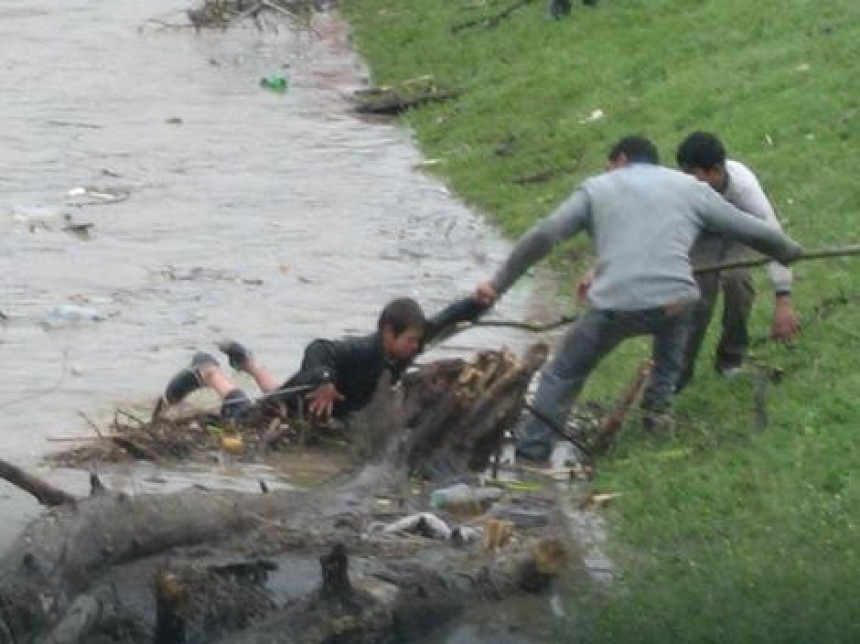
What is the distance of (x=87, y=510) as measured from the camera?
10062 mm

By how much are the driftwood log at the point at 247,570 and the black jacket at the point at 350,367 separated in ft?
3.47

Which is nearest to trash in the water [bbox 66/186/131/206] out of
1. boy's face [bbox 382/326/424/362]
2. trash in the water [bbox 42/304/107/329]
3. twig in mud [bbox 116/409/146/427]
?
trash in the water [bbox 42/304/107/329]

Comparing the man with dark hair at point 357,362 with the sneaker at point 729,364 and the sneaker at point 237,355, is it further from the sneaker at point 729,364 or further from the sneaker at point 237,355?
the sneaker at point 729,364

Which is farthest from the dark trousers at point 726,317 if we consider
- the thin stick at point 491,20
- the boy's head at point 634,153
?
→ the thin stick at point 491,20

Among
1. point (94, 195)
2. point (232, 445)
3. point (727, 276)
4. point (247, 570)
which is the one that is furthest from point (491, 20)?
point (247, 570)

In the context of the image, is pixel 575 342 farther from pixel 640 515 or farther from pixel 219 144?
pixel 219 144

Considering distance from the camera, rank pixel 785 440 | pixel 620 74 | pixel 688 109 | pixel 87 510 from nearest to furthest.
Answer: pixel 87 510, pixel 785 440, pixel 688 109, pixel 620 74

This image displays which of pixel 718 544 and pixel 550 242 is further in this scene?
pixel 550 242

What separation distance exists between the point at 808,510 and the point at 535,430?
206 cm

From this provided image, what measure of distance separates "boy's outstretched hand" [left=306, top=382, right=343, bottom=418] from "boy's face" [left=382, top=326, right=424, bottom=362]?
1.09 ft

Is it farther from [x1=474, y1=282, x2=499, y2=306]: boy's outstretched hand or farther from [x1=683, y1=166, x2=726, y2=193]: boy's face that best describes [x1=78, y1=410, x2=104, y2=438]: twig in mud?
[x1=683, y1=166, x2=726, y2=193]: boy's face

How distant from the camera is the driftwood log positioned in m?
9.60

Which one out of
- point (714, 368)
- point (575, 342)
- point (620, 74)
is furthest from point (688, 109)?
point (575, 342)

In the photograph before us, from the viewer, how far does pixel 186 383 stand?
13.4m
